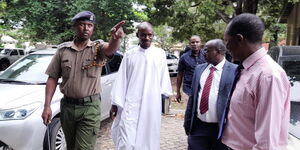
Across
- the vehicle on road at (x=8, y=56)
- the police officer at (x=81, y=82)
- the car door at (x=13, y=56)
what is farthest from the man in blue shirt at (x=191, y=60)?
the car door at (x=13, y=56)

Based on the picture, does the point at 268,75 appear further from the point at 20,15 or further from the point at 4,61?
the point at 4,61

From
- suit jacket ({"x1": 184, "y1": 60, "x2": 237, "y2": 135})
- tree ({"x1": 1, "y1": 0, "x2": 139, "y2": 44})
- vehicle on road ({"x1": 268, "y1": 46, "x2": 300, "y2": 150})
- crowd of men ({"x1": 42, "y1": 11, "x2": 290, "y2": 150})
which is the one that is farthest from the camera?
tree ({"x1": 1, "y1": 0, "x2": 139, "y2": 44})

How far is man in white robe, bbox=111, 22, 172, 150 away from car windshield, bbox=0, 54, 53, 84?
1432mm

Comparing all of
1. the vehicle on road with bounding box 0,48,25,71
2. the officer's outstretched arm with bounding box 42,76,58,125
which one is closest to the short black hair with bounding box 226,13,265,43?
the officer's outstretched arm with bounding box 42,76,58,125

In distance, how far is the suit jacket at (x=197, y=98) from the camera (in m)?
3.38

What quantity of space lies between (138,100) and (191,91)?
771 millimetres

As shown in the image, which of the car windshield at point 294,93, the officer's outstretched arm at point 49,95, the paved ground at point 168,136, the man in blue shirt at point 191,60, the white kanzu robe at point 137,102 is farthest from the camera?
the man in blue shirt at point 191,60

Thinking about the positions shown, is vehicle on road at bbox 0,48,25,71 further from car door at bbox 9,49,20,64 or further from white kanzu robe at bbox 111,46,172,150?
white kanzu robe at bbox 111,46,172,150

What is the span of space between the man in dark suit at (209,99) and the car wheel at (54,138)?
1.86 metres

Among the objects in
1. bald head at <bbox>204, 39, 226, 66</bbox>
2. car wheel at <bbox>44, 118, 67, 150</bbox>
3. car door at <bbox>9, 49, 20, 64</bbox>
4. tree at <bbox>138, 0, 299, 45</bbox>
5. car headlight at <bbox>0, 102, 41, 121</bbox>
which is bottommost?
car door at <bbox>9, 49, 20, 64</bbox>

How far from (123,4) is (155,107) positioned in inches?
486

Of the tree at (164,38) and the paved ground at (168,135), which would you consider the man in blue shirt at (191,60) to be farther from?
the tree at (164,38)

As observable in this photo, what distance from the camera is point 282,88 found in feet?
5.53

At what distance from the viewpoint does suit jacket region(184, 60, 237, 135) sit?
338cm
